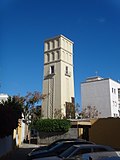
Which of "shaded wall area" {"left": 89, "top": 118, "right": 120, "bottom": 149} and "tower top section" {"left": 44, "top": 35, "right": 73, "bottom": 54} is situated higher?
"tower top section" {"left": 44, "top": 35, "right": 73, "bottom": 54}

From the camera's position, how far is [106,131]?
1508 inches

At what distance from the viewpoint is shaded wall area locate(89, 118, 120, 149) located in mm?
37281

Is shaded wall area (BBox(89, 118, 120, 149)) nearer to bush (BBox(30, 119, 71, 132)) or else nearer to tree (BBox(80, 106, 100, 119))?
bush (BBox(30, 119, 71, 132))

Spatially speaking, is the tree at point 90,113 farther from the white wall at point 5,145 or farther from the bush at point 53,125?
the white wall at point 5,145

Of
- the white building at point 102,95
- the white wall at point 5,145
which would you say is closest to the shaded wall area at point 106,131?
the white wall at point 5,145

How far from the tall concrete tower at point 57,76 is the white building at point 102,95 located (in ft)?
31.8

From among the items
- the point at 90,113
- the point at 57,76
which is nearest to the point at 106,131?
the point at 90,113

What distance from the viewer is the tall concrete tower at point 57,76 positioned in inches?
2995

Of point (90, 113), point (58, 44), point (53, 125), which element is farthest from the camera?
point (58, 44)

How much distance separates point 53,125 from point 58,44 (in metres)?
38.9

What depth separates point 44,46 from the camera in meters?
82.5

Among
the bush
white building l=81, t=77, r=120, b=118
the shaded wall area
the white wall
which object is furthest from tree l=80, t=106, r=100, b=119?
the white wall

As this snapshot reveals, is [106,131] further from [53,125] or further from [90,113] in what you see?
[90,113]

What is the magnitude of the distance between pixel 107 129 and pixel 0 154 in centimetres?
1762
